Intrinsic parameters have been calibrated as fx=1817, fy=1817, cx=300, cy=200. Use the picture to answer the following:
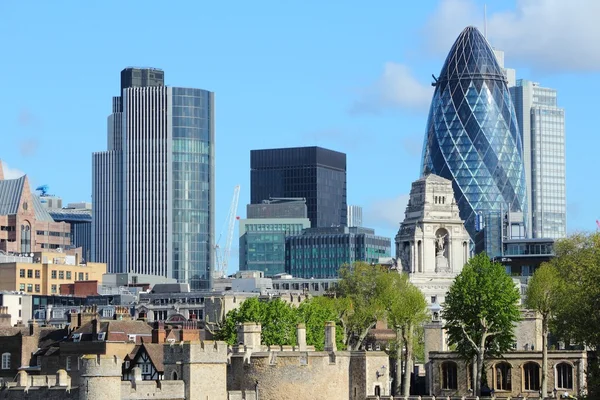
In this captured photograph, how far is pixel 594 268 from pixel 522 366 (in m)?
10.2

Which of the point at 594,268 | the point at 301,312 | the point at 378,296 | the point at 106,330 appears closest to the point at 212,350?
the point at 106,330

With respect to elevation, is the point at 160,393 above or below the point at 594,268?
below

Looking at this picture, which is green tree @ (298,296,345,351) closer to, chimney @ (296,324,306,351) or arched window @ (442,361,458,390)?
arched window @ (442,361,458,390)

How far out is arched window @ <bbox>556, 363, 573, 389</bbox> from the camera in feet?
484

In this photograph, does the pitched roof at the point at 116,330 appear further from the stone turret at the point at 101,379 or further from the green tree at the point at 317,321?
the stone turret at the point at 101,379

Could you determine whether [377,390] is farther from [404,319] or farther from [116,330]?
[404,319]

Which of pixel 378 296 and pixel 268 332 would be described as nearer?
pixel 268 332

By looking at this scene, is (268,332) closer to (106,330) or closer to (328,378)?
(106,330)

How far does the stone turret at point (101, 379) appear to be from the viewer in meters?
118

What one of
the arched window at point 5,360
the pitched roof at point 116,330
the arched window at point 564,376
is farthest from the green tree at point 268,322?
the arched window at point 564,376

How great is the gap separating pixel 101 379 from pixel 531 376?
4399cm

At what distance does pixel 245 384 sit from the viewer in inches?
5108

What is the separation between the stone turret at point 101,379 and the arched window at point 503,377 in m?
41.5

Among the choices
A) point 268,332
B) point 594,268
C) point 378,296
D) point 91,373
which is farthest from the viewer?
point 378,296
